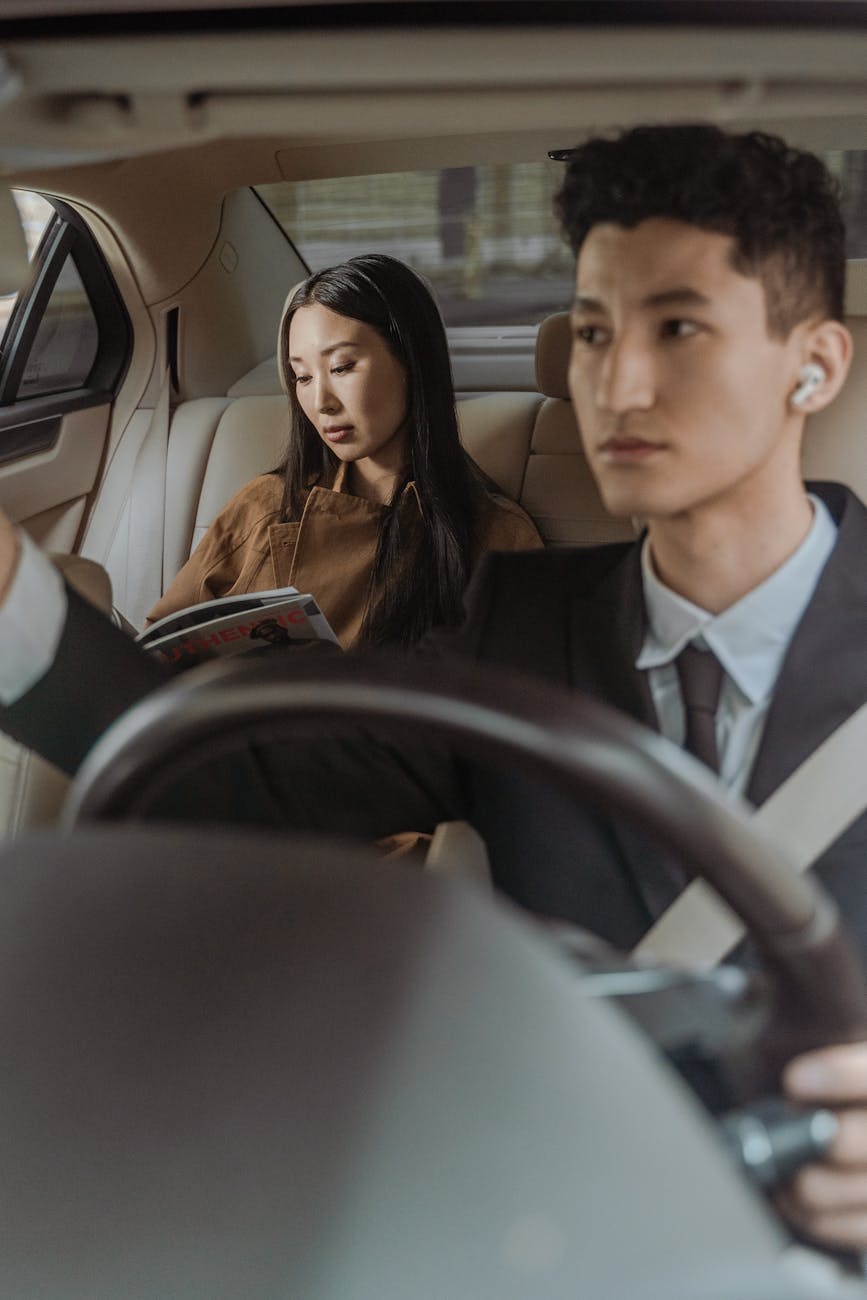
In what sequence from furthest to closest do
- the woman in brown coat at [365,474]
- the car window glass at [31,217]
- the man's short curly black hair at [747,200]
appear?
the woman in brown coat at [365,474] < the car window glass at [31,217] < the man's short curly black hair at [747,200]

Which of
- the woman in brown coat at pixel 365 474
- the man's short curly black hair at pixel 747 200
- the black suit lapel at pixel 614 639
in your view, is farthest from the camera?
the woman in brown coat at pixel 365 474

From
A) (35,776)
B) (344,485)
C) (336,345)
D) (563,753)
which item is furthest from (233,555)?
(563,753)

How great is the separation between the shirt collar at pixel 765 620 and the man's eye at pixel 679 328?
17 centimetres

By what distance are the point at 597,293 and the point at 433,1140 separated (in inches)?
21.6

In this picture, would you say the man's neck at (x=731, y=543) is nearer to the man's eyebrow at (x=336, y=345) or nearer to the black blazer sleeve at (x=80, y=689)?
the black blazer sleeve at (x=80, y=689)

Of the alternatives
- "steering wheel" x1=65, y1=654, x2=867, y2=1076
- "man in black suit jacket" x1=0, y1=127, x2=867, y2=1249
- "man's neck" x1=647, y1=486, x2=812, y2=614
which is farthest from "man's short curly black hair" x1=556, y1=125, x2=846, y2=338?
"steering wheel" x1=65, y1=654, x2=867, y2=1076

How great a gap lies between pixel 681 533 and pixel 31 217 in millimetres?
876

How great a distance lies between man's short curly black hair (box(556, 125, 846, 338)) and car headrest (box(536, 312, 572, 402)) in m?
0.30

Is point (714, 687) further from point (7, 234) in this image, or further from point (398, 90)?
point (7, 234)

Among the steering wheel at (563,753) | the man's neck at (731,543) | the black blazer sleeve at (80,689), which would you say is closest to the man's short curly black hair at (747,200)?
the man's neck at (731,543)

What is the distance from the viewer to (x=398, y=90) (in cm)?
84

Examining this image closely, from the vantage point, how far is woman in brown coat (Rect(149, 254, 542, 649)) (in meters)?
1.31

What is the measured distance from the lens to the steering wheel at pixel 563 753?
1.69ft

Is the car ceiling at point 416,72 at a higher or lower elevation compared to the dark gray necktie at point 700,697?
higher
